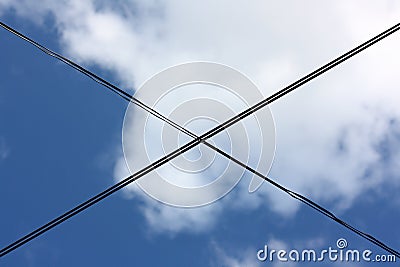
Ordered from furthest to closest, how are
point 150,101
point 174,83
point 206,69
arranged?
1. point 206,69
2. point 174,83
3. point 150,101

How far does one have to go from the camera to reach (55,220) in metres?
4.04

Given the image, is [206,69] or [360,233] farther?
[206,69]

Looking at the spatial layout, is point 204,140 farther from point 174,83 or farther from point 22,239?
point 174,83

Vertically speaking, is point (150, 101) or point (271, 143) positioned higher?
point (150, 101)

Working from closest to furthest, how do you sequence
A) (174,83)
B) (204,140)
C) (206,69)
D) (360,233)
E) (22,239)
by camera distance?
(22,239) < (204,140) < (360,233) < (174,83) < (206,69)

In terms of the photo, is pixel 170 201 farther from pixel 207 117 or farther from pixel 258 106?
pixel 258 106

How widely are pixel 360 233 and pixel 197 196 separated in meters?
4.45

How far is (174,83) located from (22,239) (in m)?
7.12

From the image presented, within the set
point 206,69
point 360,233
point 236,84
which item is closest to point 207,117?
point 236,84

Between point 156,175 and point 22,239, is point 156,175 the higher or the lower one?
the higher one

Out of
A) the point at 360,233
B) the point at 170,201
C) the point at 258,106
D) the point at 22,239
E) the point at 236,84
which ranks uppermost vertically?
the point at 236,84

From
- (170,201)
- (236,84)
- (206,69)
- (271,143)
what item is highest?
(206,69)

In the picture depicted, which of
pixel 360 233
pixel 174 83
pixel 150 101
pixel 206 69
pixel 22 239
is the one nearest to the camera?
pixel 22 239

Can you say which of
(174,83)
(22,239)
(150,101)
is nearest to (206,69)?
(174,83)
